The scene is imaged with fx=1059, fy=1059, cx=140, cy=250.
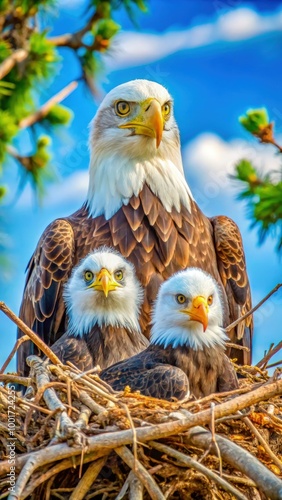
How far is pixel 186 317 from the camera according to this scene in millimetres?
5367

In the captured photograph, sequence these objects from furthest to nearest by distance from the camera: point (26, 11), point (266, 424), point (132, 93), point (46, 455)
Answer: point (26, 11) → point (132, 93) → point (266, 424) → point (46, 455)

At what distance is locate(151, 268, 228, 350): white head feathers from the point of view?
531 centimetres

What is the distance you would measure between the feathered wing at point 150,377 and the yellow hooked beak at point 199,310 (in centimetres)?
26

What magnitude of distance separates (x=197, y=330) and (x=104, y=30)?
705 cm

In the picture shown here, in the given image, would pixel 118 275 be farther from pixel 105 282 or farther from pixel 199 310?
pixel 199 310

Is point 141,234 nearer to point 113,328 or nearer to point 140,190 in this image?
point 140,190

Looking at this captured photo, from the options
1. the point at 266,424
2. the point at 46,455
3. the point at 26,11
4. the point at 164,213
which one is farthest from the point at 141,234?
the point at 26,11

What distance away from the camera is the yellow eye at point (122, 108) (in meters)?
6.75

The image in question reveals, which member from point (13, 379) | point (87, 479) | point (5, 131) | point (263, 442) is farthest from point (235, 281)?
point (5, 131)

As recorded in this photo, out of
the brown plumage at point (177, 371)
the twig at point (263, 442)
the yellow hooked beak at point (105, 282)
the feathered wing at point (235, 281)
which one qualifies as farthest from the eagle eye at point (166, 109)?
the twig at point (263, 442)

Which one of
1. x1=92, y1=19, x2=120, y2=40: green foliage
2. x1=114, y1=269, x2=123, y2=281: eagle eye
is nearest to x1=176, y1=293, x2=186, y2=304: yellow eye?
x1=114, y1=269, x2=123, y2=281: eagle eye

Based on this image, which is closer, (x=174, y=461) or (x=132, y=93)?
(x=174, y=461)

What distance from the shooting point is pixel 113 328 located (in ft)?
19.1

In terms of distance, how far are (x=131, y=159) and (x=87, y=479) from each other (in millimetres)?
3017
